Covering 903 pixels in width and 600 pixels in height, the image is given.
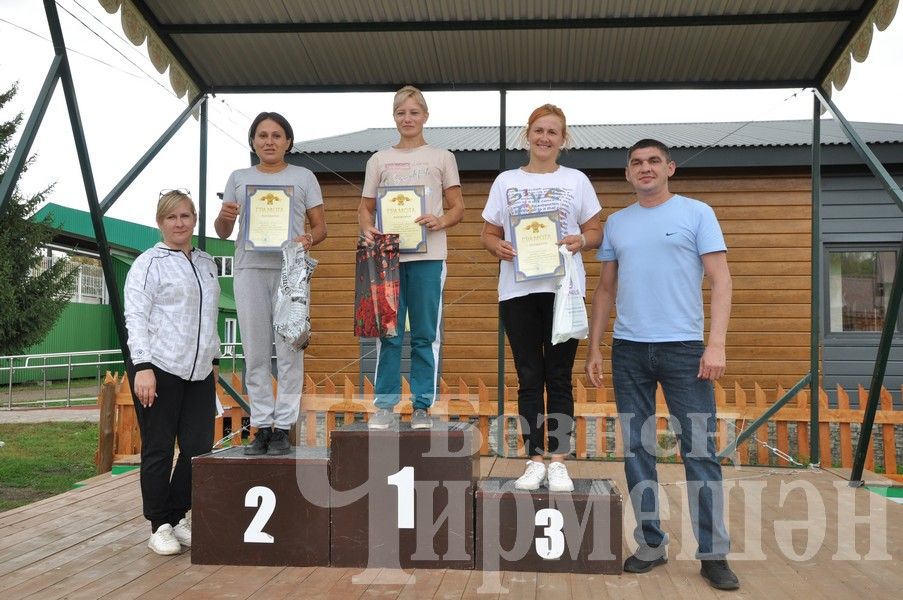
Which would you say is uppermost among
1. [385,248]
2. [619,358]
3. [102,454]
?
[385,248]

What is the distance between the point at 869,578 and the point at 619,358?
1273 millimetres

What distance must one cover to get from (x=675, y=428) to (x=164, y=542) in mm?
2220

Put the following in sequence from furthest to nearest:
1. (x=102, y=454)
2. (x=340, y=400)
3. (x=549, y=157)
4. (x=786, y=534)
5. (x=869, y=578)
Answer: (x=340, y=400)
(x=102, y=454)
(x=786, y=534)
(x=549, y=157)
(x=869, y=578)

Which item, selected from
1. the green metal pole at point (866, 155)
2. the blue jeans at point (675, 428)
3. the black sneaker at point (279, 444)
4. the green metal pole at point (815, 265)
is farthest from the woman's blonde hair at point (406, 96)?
the green metal pole at point (815, 265)

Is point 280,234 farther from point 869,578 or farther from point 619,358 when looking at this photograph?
point 869,578

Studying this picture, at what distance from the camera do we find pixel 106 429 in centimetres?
555

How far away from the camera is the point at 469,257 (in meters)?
8.92

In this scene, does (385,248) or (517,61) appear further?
(517,61)

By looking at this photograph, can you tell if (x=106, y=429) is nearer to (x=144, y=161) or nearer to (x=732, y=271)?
(x=144, y=161)

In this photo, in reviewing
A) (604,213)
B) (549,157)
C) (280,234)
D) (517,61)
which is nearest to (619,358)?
(549,157)

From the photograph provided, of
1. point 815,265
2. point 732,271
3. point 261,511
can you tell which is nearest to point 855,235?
point 732,271

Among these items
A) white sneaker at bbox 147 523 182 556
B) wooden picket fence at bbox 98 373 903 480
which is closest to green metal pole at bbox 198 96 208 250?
wooden picket fence at bbox 98 373 903 480

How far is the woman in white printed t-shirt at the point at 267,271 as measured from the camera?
3342mm

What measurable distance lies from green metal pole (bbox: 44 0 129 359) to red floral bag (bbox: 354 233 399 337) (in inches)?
57.5
